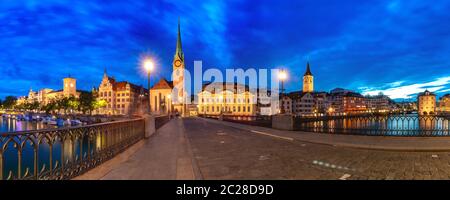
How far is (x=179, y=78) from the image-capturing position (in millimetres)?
106688

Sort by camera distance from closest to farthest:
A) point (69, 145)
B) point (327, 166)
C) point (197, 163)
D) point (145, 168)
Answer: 1. point (145, 168)
2. point (327, 166)
3. point (197, 163)
4. point (69, 145)

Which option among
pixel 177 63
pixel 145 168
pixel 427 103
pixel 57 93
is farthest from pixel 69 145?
pixel 427 103

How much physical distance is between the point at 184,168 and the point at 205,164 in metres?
0.87

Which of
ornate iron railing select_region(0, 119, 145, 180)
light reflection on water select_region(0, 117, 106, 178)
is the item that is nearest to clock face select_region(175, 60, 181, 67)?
light reflection on water select_region(0, 117, 106, 178)

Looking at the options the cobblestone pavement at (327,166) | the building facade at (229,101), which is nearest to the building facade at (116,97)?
the building facade at (229,101)

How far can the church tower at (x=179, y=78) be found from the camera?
341ft

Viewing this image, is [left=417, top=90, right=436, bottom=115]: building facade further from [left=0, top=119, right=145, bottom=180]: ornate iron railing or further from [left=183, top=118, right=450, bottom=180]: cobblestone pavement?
[left=0, top=119, right=145, bottom=180]: ornate iron railing

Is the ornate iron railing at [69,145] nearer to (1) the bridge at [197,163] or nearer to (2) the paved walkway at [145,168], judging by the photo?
(1) the bridge at [197,163]

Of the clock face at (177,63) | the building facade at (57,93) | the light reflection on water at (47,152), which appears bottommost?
the light reflection on water at (47,152)

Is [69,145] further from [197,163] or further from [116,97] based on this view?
[116,97]

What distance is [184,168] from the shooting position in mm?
6488

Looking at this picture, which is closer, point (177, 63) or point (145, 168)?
point (145, 168)

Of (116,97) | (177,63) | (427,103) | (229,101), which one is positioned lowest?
(427,103)
